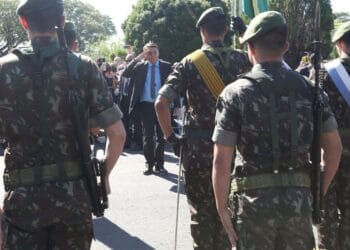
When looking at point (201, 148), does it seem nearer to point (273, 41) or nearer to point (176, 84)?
point (176, 84)

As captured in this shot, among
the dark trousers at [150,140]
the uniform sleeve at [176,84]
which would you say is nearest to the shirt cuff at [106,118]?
the uniform sleeve at [176,84]

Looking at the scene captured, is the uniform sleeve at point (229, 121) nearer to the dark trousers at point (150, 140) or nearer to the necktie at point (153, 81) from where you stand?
the dark trousers at point (150, 140)

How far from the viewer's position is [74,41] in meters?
4.67

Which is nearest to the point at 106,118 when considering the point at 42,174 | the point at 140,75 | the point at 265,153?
the point at 42,174

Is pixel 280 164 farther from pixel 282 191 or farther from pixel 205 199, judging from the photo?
pixel 205 199

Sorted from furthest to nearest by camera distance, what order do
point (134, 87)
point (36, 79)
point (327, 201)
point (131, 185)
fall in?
point (134, 87) < point (131, 185) < point (327, 201) < point (36, 79)

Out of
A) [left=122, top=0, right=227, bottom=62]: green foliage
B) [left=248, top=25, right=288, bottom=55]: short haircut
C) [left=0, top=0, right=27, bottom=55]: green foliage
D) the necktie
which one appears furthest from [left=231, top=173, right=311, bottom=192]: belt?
[left=0, top=0, right=27, bottom=55]: green foliage

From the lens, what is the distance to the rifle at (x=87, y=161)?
2.82 metres

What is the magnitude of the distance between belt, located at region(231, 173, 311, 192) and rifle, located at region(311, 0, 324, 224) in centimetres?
17

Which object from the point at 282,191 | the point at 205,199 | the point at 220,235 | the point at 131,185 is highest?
the point at 282,191

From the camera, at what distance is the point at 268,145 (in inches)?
111

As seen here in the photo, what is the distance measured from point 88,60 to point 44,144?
1.57ft

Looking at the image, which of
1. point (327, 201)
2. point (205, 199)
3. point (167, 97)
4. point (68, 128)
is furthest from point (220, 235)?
point (68, 128)

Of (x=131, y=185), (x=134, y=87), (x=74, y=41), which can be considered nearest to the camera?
(x=74, y=41)
